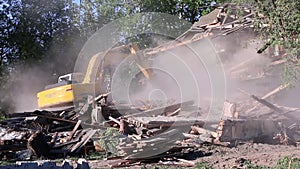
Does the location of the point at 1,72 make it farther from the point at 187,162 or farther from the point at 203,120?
the point at 187,162

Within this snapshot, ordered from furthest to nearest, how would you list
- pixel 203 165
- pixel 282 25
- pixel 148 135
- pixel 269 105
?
pixel 269 105
pixel 148 135
pixel 282 25
pixel 203 165

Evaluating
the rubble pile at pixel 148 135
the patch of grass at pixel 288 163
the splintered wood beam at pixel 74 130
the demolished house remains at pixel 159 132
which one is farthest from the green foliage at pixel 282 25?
the splintered wood beam at pixel 74 130

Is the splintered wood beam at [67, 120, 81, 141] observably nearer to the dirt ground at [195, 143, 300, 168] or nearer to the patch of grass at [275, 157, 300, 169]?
the dirt ground at [195, 143, 300, 168]

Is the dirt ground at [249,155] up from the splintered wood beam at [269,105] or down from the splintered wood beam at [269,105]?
down

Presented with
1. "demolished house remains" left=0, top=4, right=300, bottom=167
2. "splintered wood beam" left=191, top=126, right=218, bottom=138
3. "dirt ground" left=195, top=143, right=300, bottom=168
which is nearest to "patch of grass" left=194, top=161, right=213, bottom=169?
"dirt ground" left=195, top=143, right=300, bottom=168

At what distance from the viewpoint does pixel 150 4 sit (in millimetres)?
33281

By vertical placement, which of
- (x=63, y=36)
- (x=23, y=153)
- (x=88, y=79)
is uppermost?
(x=63, y=36)

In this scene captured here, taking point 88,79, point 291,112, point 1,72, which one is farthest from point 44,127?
point 1,72

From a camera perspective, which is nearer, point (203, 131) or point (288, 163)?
point (288, 163)

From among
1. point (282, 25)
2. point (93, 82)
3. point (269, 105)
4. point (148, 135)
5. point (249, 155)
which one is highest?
point (282, 25)

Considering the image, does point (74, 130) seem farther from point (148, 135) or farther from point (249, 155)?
point (249, 155)

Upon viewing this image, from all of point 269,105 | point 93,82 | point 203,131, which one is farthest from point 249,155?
point 93,82

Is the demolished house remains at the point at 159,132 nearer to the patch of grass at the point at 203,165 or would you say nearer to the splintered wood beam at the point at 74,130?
the splintered wood beam at the point at 74,130

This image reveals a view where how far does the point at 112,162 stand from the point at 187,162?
6.23 feet
